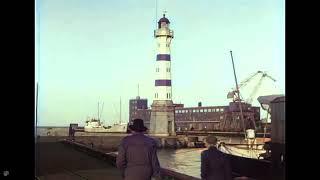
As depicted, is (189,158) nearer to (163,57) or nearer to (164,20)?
(163,57)

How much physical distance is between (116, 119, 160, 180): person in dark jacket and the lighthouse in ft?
2.61

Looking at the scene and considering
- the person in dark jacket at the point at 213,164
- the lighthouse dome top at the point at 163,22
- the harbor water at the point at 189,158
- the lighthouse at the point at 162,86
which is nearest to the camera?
the person in dark jacket at the point at 213,164

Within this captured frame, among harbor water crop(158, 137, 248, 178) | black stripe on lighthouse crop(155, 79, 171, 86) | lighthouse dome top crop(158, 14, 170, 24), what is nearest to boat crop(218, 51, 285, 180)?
harbor water crop(158, 137, 248, 178)

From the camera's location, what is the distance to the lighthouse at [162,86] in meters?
4.56

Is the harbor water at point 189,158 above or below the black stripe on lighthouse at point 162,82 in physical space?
below

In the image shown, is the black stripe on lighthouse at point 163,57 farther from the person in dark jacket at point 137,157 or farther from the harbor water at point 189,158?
the harbor water at point 189,158

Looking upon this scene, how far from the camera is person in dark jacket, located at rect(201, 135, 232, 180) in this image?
402cm

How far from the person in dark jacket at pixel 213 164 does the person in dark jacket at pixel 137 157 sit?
0.38 metres

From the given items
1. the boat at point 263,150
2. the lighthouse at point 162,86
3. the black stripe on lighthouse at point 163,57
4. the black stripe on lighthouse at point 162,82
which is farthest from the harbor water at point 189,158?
the black stripe on lighthouse at point 163,57
